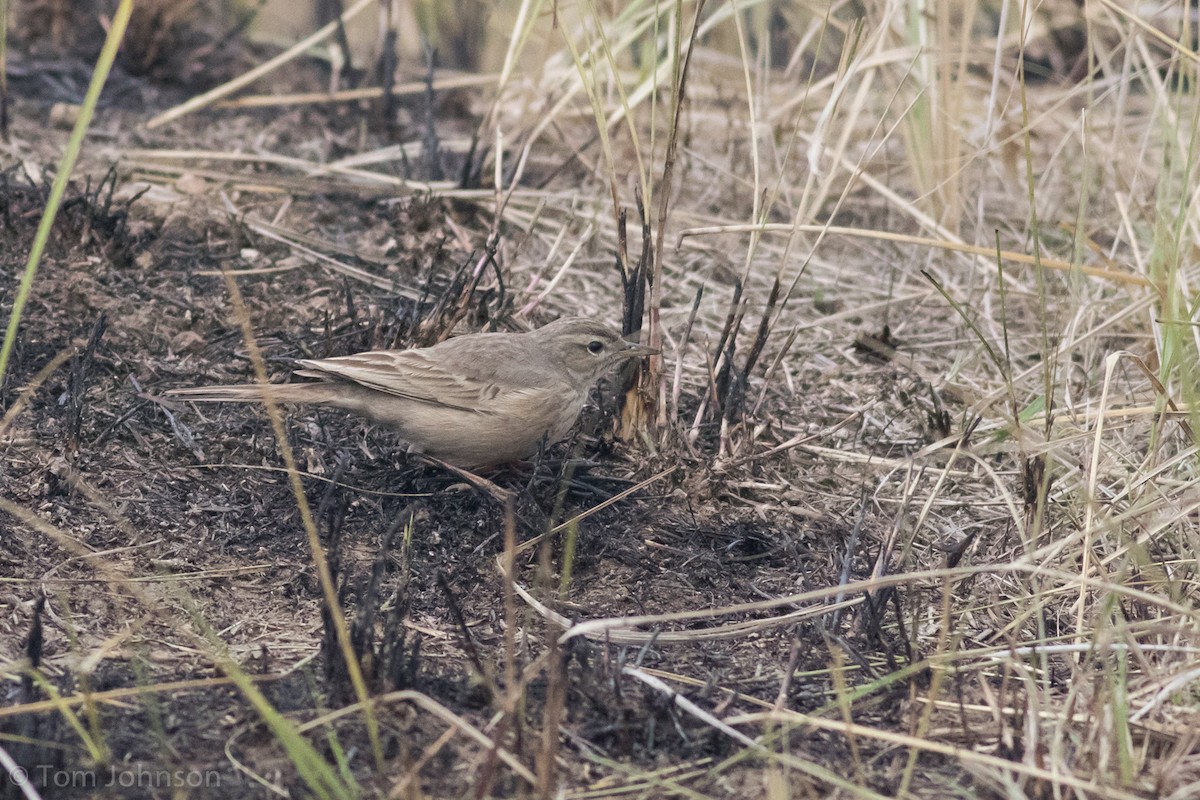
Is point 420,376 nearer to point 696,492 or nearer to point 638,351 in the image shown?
point 638,351

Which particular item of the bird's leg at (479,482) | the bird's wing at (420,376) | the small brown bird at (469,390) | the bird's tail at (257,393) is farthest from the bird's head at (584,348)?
the bird's tail at (257,393)

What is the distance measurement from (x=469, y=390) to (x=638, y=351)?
2.23 feet

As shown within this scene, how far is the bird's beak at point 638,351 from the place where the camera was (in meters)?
4.82

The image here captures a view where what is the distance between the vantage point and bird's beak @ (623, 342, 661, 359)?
15.8 ft

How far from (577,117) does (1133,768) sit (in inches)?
220

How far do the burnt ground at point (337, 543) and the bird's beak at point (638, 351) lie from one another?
406 mm

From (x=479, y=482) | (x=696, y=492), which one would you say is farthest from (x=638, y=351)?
(x=479, y=482)

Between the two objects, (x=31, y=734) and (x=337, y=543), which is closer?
(x=31, y=734)

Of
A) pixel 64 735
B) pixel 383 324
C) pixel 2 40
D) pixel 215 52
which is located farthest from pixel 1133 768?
pixel 215 52

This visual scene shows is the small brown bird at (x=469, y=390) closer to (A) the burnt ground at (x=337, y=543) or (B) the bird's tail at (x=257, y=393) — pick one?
(B) the bird's tail at (x=257, y=393)

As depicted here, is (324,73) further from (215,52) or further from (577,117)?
(577,117)

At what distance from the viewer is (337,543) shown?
3459 millimetres

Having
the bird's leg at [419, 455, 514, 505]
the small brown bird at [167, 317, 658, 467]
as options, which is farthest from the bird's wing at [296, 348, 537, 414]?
the bird's leg at [419, 455, 514, 505]

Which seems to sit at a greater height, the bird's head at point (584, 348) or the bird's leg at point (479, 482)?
the bird's head at point (584, 348)
